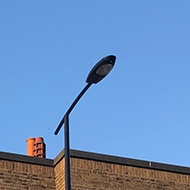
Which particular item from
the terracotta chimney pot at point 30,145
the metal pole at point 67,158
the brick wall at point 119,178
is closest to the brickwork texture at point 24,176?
the brick wall at point 119,178

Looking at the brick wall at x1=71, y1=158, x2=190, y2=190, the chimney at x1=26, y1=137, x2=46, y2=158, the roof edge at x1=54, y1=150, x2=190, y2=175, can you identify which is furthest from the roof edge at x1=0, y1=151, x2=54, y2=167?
the chimney at x1=26, y1=137, x2=46, y2=158

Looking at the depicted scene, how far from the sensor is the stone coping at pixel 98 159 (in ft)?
50.4

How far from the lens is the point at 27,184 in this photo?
595 inches

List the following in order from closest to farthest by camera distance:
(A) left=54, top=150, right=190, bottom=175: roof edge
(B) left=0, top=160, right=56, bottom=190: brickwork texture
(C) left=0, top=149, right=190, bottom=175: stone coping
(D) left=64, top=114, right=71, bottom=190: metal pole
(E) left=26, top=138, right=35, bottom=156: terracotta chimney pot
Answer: (D) left=64, top=114, right=71, bottom=190: metal pole < (B) left=0, top=160, right=56, bottom=190: brickwork texture < (C) left=0, top=149, right=190, bottom=175: stone coping < (A) left=54, top=150, right=190, bottom=175: roof edge < (E) left=26, top=138, right=35, bottom=156: terracotta chimney pot

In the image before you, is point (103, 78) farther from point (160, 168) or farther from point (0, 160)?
point (160, 168)

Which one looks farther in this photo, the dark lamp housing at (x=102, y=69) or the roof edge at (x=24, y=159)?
the roof edge at (x=24, y=159)

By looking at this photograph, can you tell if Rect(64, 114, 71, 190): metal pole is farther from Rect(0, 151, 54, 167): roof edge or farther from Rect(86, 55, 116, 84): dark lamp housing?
Rect(0, 151, 54, 167): roof edge

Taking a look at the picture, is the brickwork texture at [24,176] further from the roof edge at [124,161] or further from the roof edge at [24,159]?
the roof edge at [124,161]

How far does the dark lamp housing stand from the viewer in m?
10.7

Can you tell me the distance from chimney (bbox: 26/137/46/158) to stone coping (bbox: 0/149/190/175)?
1728 millimetres

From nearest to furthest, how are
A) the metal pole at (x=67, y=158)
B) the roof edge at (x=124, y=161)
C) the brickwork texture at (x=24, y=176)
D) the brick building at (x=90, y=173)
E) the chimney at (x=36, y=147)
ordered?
the metal pole at (x=67, y=158) < the brickwork texture at (x=24, y=176) < the brick building at (x=90, y=173) < the roof edge at (x=124, y=161) < the chimney at (x=36, y=147)

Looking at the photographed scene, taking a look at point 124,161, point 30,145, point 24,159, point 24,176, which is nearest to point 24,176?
point 24,176

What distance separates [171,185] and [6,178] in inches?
196

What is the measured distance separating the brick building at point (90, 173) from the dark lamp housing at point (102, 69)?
5.06 m
